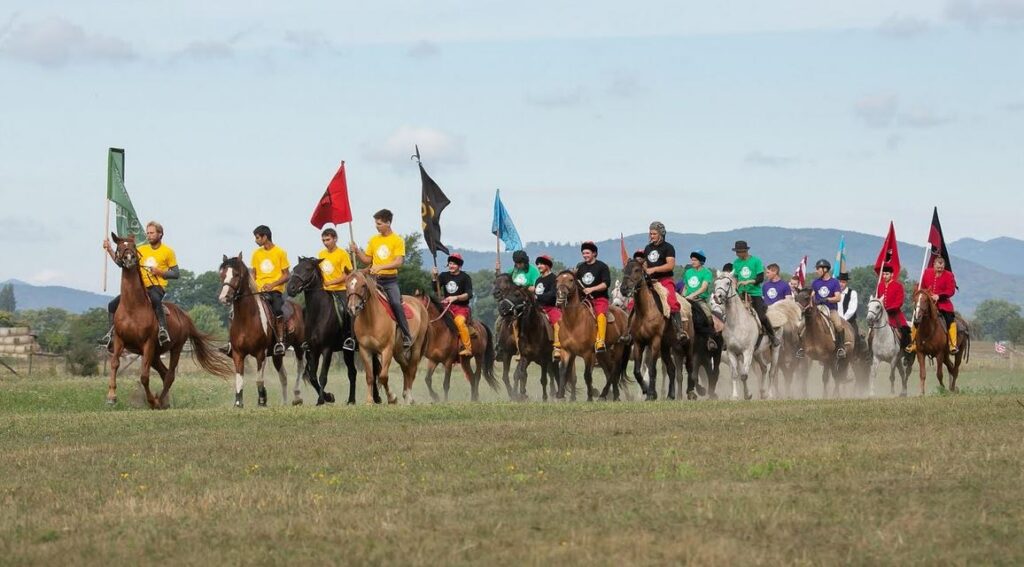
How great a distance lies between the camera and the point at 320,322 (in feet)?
84.7

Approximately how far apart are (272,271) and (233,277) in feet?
3.94

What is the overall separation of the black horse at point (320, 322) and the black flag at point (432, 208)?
5.98 m

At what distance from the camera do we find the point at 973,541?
10062 mm

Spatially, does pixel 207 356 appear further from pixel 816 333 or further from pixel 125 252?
pixel 816 333

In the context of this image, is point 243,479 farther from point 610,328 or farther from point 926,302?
point 926,302

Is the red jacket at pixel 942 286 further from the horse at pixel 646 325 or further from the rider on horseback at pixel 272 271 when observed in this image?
the rider on horseback at pixel 272 271

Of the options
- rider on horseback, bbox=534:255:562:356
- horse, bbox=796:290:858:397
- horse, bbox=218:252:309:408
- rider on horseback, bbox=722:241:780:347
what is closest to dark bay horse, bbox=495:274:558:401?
rider on horseback, bbox=534:255:562:356

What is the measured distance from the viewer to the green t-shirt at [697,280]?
3039 centimetres

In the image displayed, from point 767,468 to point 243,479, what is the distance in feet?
14.2

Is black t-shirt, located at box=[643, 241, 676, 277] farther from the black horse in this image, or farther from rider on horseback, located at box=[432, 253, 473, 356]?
the black horse

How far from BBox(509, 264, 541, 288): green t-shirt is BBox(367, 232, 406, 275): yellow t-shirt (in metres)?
5.51

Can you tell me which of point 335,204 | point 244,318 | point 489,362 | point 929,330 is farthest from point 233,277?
point 929,330

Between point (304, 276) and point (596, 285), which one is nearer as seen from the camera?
point (304, 276)

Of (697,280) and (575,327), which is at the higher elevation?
(697,280)
